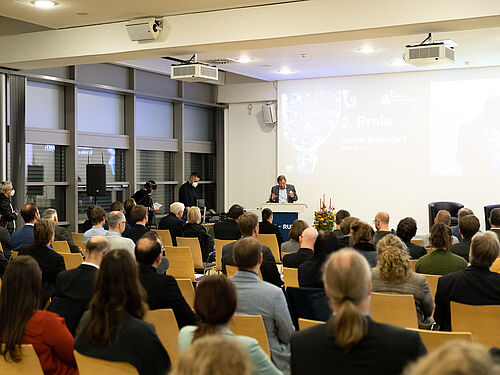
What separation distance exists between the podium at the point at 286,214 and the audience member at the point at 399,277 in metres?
7.61

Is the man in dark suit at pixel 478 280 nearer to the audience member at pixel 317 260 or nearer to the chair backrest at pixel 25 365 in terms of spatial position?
the audience member at pixel 317 260

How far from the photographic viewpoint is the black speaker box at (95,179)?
35.0 feet

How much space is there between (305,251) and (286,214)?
6884mm

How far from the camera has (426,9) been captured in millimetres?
6887

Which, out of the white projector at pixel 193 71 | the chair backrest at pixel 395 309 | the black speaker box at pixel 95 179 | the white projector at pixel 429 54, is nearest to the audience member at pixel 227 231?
the white projector at pixel 193 71

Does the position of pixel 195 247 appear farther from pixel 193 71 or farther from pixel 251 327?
pixel 251 327

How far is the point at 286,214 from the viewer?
12.0 m

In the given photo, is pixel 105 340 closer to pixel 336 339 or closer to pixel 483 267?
pixel 336 339

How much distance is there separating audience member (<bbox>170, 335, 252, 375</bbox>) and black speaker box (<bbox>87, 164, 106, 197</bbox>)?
9.75 meters

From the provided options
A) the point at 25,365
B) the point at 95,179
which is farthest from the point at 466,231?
the point at 95,179

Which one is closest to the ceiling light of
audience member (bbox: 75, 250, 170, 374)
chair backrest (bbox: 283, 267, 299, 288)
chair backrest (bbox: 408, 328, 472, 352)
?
chair backrest (bbox: 283, 267, 299, 288)

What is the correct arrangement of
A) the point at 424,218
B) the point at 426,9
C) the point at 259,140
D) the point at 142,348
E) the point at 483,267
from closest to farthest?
the point at 142,348, the point at 483,267, the point at 426,9, the point at 424,218, the point at 259,140

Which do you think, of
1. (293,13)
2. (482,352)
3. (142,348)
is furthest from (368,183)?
(482,352)

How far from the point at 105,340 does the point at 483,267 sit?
256cm
